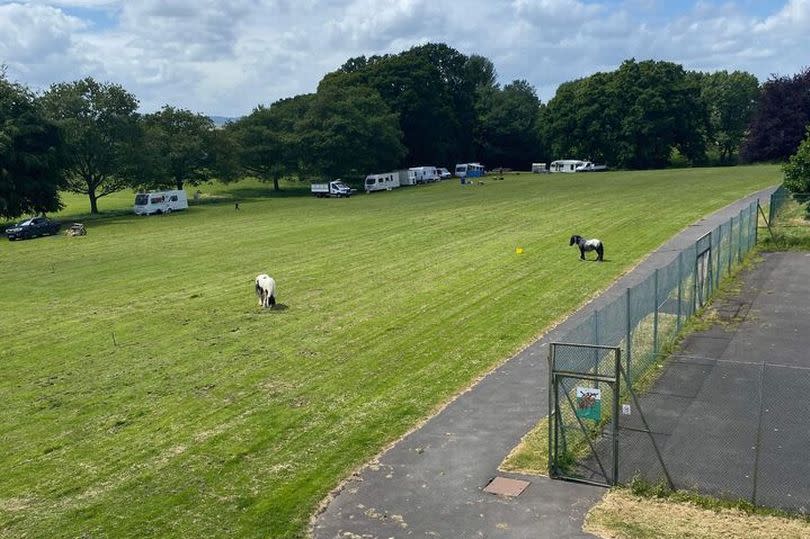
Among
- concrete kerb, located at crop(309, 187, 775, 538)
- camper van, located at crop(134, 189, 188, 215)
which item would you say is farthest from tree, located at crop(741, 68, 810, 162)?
concrete kerb, located at crop(309, 187, 775, 538)

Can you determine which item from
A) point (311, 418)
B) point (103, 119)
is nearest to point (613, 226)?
point (311, 418)

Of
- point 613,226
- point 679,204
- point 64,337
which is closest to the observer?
point 64,337

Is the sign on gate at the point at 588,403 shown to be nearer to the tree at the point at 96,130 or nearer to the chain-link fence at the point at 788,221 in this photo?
the chain-link fence at the point at 788,221

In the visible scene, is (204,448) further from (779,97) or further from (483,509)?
(779,97)

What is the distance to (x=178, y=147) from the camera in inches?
2995

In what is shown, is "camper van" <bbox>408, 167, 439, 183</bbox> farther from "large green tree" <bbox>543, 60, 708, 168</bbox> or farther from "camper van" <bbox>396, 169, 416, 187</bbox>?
"large green tree" <bbox>543, 60, 708, 168</bbox>

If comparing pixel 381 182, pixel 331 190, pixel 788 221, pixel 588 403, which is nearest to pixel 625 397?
pixel 588 403

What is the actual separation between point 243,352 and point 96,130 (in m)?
55.0

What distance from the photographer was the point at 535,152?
120938 millimetres

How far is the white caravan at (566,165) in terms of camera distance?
106m

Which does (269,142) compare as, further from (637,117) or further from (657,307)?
(657,307)

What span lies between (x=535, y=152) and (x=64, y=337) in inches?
4137

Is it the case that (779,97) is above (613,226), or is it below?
above

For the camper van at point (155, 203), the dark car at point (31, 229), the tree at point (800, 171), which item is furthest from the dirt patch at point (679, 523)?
the camper van at point (155, 203)
